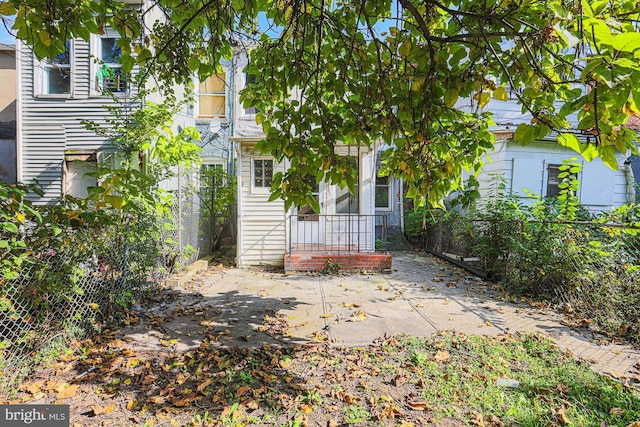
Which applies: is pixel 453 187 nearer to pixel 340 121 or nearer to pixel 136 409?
pixel 340 121

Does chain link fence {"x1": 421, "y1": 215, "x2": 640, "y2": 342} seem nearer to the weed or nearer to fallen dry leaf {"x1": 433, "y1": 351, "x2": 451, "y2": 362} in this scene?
fallen dry leaf {"x1": 433, "y1": 351, "x2": 451, "y2": 362}

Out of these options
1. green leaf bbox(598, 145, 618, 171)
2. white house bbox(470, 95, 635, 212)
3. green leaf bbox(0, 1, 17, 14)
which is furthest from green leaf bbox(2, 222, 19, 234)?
white house bbox(470, 95, 635, 212)

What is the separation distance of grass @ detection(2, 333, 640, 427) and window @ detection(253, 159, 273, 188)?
4.92 meters

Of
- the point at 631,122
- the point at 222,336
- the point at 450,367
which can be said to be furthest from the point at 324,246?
the point at 631,122

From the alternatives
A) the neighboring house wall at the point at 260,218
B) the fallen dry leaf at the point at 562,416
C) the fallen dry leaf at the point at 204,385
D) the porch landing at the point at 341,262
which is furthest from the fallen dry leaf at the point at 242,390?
the neighboring house wall at the point at 260,218

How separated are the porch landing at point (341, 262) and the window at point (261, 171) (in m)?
2.02

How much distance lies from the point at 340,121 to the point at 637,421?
3118mm

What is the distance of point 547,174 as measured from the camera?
8.38 m

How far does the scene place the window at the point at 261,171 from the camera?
761cm

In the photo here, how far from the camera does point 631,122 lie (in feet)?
27.8

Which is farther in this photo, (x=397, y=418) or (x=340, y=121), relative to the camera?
(x=340, y=121)

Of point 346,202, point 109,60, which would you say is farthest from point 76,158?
point 346,202

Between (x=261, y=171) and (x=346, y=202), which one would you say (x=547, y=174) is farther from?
(x=261, y=171)

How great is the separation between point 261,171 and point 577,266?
6.32 m
